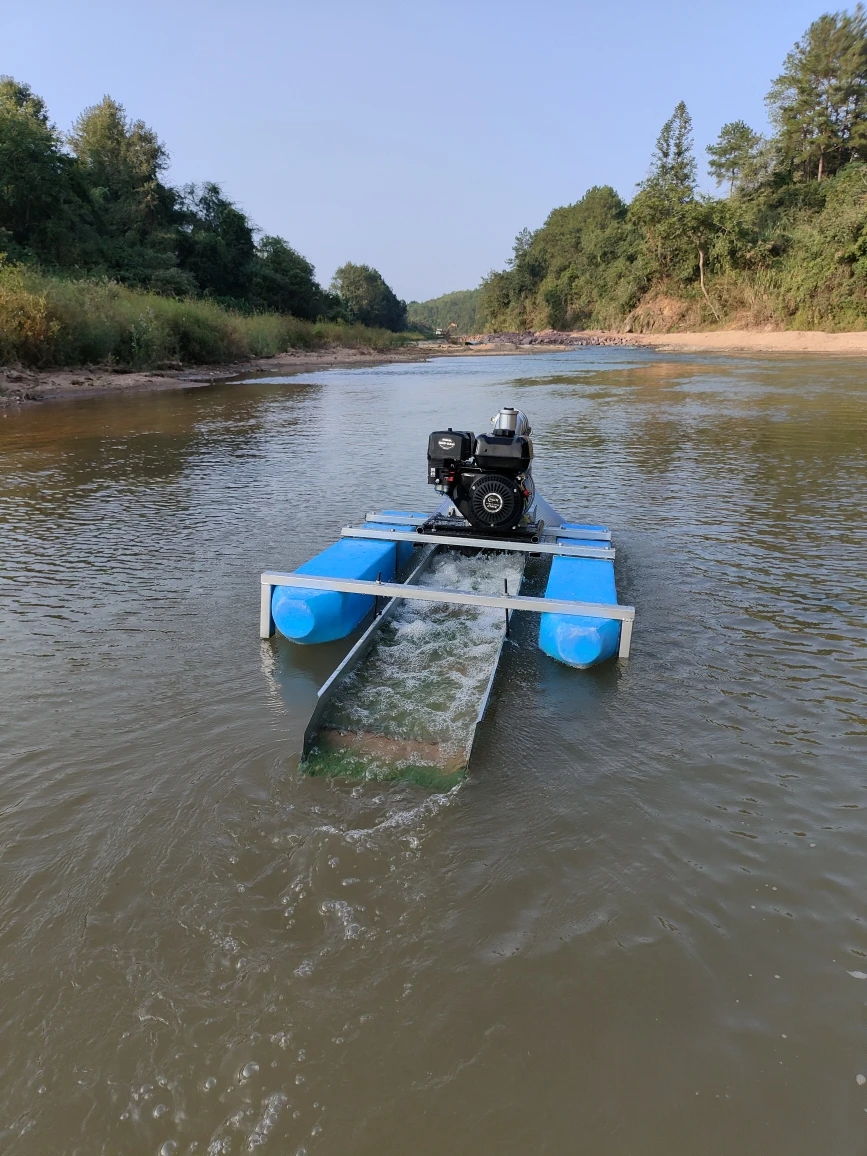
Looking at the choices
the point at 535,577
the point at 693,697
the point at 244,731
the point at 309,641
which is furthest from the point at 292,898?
the point at 535,577

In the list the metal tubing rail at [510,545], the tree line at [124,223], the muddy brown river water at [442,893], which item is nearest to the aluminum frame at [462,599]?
the muddy brown river water at [442,893]

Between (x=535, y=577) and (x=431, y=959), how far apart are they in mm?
4398

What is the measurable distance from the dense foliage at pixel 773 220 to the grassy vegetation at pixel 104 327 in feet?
99.8

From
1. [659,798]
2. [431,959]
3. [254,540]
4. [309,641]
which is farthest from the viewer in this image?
[254,540]

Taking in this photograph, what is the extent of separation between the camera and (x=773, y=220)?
46562mm

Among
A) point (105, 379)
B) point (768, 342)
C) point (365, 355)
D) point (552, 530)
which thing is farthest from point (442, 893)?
point (365, 355)

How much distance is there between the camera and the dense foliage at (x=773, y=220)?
37.9 m

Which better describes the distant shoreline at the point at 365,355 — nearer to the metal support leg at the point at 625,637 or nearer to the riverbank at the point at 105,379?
the riverbank at the point at 105,379

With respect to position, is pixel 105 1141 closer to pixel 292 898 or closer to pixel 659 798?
pixel 292 898

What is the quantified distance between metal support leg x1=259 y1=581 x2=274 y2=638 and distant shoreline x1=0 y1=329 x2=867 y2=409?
54.1 feet

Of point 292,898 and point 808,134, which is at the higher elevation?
point 808,134

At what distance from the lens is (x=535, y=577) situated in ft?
21.6

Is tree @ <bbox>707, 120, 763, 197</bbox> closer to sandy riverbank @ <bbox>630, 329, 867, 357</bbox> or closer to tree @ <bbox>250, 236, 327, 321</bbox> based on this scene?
sandy riverbank @ <bbox>630, 329, 867, 357</bbox>

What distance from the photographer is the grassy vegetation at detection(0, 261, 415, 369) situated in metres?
19.7
